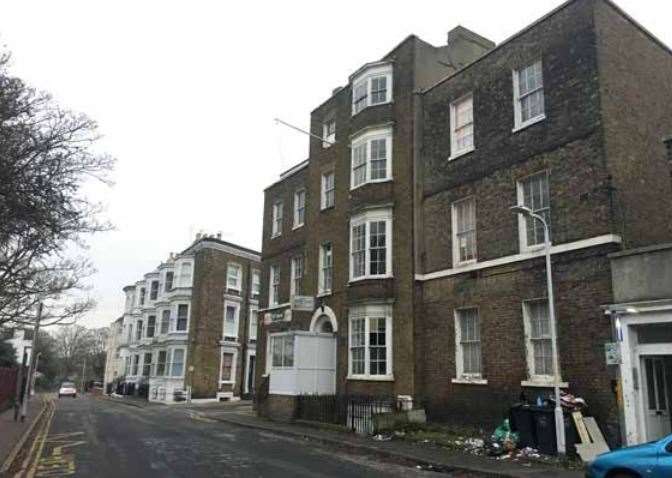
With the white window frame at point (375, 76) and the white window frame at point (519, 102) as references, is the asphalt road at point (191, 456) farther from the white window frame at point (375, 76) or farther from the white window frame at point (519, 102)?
the white window frame at point (375, 76)

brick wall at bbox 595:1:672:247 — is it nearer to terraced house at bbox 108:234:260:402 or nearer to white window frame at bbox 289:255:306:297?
white window frame at bbox 289:255:306:297

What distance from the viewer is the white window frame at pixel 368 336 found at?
801 inches

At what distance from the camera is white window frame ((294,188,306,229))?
28717mm

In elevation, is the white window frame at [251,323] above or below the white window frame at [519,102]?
below

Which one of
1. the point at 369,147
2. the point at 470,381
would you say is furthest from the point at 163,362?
the point at 470,381

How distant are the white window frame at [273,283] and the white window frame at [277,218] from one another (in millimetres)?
1746

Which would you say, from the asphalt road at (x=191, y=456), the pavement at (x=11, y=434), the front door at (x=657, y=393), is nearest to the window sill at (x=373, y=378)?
the asphalt road at (x=191, y=456)

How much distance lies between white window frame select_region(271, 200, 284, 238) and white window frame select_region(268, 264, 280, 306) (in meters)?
1.75

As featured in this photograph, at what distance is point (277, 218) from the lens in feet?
102

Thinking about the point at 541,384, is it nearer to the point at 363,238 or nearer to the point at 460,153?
the point at 460,153

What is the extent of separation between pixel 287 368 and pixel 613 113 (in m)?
14.4

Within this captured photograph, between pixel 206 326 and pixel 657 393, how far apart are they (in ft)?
111

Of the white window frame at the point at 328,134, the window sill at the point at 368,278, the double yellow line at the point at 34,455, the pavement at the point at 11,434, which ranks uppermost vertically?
the white window frame at the point at 328,134

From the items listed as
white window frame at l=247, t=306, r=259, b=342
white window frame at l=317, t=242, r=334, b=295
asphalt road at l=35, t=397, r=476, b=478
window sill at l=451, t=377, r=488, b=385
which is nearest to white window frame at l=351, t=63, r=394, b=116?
white window frame at l=317, t=242, r=334, b=295
